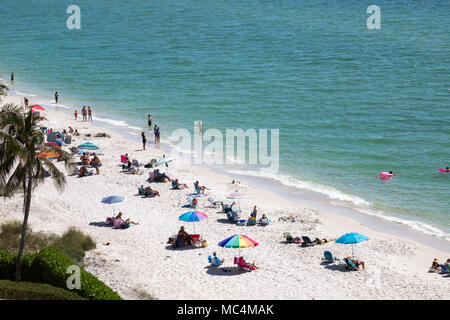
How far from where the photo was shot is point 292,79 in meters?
55.2

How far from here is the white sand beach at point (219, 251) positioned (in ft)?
64.5

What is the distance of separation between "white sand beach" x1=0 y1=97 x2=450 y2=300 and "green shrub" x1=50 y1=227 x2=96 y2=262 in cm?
35

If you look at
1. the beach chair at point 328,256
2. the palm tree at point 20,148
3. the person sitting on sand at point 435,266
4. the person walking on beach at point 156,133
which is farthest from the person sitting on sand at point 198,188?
the palm tree at point 20,148

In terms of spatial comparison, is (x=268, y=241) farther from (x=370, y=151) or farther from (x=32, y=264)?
(x=370, y=151)

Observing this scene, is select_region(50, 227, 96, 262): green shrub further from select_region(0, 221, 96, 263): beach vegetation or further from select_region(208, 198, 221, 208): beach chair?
select_region(208, 198, 221, 208): beach chair

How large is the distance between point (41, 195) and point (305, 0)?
71016mm

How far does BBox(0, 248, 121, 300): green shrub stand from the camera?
54.3 feet

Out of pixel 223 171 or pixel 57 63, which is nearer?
pixel 223 171

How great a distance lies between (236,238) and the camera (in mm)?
21688

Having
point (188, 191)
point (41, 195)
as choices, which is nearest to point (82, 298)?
point (41, 195)

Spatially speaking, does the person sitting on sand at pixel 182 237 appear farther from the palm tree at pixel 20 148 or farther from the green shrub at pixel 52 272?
the palm tree at pixel 20 148

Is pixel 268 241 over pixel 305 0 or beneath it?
beneath

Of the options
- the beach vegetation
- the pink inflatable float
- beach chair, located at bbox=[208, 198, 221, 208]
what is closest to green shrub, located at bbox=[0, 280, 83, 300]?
the beach vegetation

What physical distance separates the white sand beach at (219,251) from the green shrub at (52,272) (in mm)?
1894
